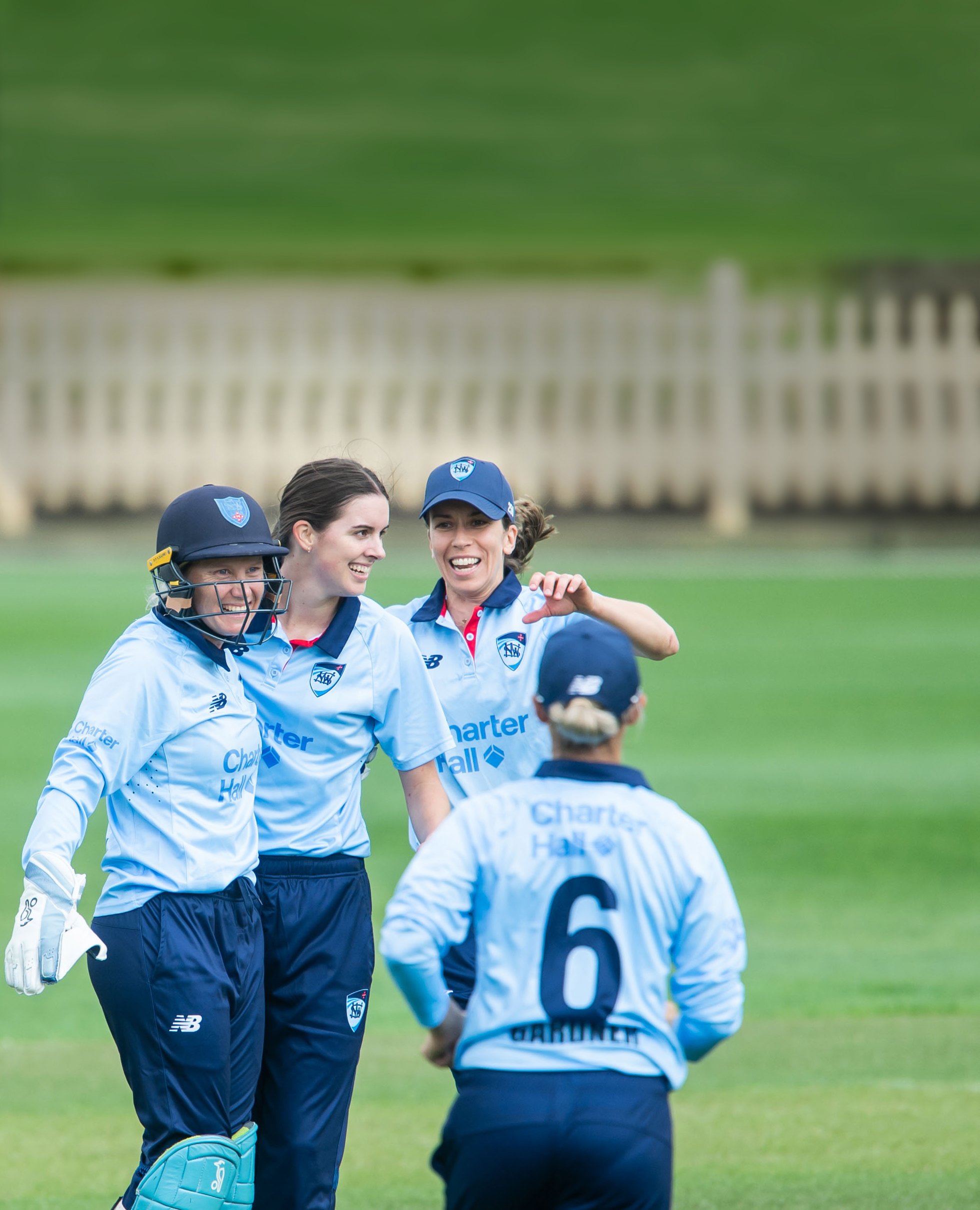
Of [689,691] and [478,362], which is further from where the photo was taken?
[478,362]

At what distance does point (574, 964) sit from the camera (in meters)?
2.73

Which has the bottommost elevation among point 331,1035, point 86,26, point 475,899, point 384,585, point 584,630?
point 331,1035

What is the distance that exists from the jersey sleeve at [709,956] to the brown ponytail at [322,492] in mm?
1595

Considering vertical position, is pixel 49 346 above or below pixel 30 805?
above

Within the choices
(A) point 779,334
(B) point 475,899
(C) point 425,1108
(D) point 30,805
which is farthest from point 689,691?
(B) point 475,899

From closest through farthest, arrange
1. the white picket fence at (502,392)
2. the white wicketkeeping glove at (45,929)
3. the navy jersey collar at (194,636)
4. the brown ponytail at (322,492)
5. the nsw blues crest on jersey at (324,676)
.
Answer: the white wicketkeeping glove at (45,929) → the navy jersey collar at (194,636) → the nsw blues crest on jersey at (324,676) → the brown ponytail at (322,492) → the white picket fence at (502,392)

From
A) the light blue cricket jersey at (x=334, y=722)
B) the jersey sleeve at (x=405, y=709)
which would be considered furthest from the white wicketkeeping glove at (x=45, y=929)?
the jersey sleeve at (x=405, y=709)

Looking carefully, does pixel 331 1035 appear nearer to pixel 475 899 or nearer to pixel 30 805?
pixel 475 899

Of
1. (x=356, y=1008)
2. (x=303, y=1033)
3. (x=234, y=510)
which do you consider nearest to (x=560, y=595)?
(x=234, y=510)

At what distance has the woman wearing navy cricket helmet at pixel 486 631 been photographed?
4250 mm

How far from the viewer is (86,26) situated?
24.6 m

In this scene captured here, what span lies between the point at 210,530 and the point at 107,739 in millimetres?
541

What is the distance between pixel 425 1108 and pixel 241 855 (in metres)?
2.63

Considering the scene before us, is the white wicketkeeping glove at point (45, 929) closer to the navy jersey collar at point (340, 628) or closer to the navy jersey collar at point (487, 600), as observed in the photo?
the navy jersey collar at point (340, 628)
